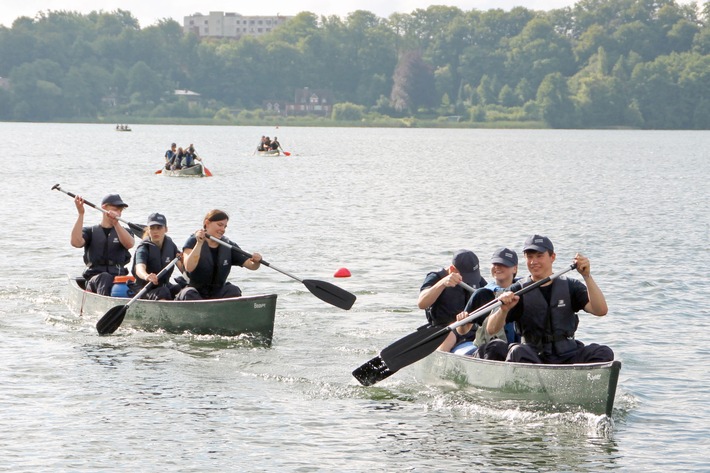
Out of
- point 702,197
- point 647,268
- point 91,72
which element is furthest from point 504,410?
point 91,72

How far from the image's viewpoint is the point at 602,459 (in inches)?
485

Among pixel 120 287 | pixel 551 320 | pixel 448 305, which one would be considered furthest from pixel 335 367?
pixel 551 320

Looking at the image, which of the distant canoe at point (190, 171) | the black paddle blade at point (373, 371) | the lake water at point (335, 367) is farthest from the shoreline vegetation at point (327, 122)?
the black paddle blade at point (373, 371)

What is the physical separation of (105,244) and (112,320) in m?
1.58

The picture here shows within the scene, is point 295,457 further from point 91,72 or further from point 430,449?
point 91,72

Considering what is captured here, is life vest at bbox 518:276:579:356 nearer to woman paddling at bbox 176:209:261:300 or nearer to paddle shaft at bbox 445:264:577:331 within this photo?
paddle shaft at bbox 445:264:577:331

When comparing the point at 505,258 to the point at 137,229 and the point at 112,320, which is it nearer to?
the point at 112,320

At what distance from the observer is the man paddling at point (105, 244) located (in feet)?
59.1

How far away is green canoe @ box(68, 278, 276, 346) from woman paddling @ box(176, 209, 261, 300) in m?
0.26

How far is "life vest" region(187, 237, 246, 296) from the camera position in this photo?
54.4ft

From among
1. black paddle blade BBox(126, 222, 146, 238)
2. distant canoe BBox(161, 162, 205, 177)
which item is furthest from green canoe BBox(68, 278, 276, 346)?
distant canoe BBox(161, 162, 205, 177)

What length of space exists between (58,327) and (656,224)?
23088 millimetres

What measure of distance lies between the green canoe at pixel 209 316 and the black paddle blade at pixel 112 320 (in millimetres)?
277

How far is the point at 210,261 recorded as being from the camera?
1669cm
